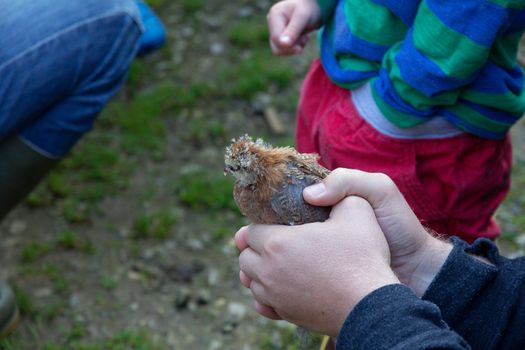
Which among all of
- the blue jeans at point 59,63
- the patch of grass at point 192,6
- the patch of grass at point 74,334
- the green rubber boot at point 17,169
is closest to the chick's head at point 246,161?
the blue jeans at point 59,63


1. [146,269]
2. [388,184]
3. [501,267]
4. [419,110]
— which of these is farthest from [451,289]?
[146,269]

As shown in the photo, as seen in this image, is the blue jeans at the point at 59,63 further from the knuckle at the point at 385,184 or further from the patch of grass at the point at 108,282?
the knuckle at the point at 385,184

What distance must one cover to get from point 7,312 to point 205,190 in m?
1.13

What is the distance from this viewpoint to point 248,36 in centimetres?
426

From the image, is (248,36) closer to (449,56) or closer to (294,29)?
(294,29)

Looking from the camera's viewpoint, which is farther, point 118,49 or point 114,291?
point 114,291

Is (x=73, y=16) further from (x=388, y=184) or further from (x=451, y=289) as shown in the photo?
(x=451, y=289)

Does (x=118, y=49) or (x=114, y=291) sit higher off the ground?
(x=118, y=49)

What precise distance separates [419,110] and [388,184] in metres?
0.53

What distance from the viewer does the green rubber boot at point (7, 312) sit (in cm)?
252

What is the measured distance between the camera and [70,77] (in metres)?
2.40

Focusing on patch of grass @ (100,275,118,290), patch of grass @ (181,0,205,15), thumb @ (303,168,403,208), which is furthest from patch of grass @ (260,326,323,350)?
patch of grass @ (181,0,205,15)

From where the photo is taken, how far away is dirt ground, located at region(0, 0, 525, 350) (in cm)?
273

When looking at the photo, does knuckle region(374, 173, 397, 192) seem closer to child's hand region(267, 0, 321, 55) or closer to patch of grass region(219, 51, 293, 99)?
child's hand region(267, 0, 321, 55)
